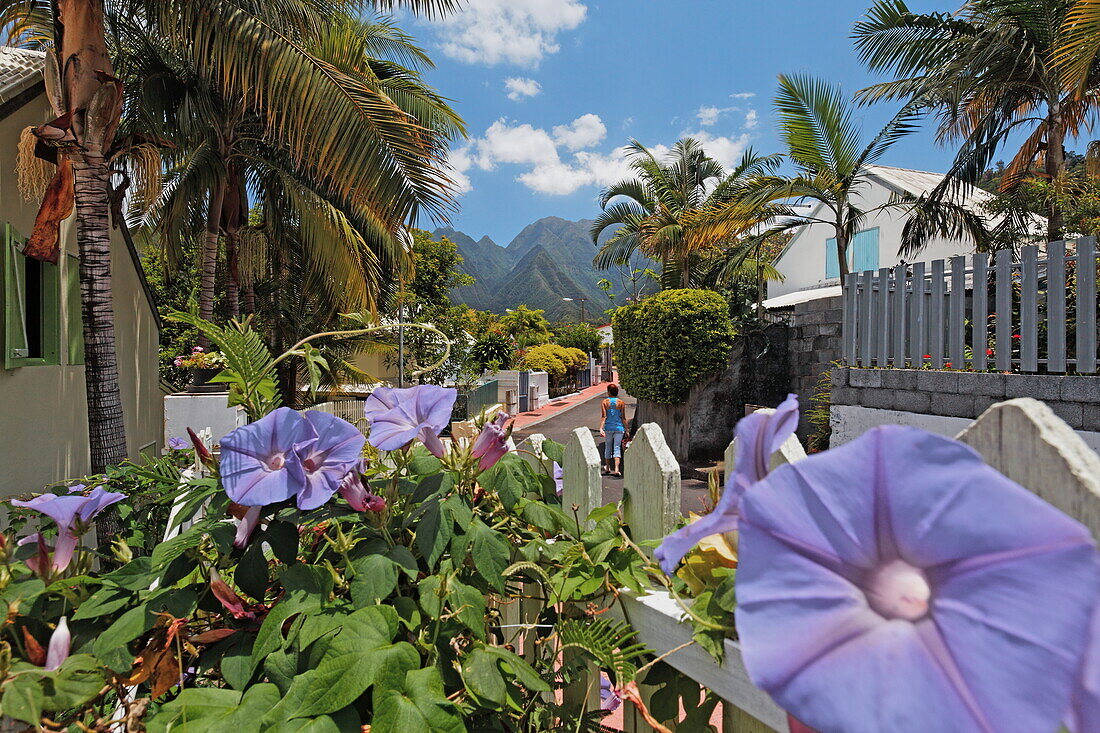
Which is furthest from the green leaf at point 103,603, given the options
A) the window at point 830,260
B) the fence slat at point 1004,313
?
the window at point 830,260

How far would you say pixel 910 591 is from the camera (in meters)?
0.35

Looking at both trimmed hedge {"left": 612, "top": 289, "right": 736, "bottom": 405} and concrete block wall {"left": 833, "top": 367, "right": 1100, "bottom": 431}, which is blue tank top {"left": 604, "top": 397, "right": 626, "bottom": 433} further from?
concrete block wall {"left": 833, "top": 367, "right": 1100, "bottom": 431}

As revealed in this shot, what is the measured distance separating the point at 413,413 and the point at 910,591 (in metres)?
0.83

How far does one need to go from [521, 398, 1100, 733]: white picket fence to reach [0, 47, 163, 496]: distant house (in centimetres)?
398

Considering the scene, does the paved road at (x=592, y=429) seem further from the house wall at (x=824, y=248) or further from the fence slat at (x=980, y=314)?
the house wall at (x=824, y=248)

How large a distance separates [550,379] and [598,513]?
28.3 m

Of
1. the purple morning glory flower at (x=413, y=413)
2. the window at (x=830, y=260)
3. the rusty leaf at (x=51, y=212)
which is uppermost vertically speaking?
the window at (x=830, y=260)

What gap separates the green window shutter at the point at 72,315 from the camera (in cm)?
455

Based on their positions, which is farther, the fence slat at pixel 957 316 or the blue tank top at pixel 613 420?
the blue tank top at pixel 613 420

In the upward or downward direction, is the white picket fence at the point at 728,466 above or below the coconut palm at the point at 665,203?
below

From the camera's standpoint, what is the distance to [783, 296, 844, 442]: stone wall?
31.3 ft

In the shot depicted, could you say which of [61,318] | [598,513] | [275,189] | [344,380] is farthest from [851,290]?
[344,380]

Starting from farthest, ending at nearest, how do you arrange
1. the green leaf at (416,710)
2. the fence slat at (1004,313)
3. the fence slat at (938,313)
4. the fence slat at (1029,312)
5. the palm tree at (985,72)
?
the palm tree at (985,72)
the fence slat at (938,313)
the fence slat at (1004,313)
the fence slat at (1029,312)
the green leaf at (416,710)

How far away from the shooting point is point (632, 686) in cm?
81
